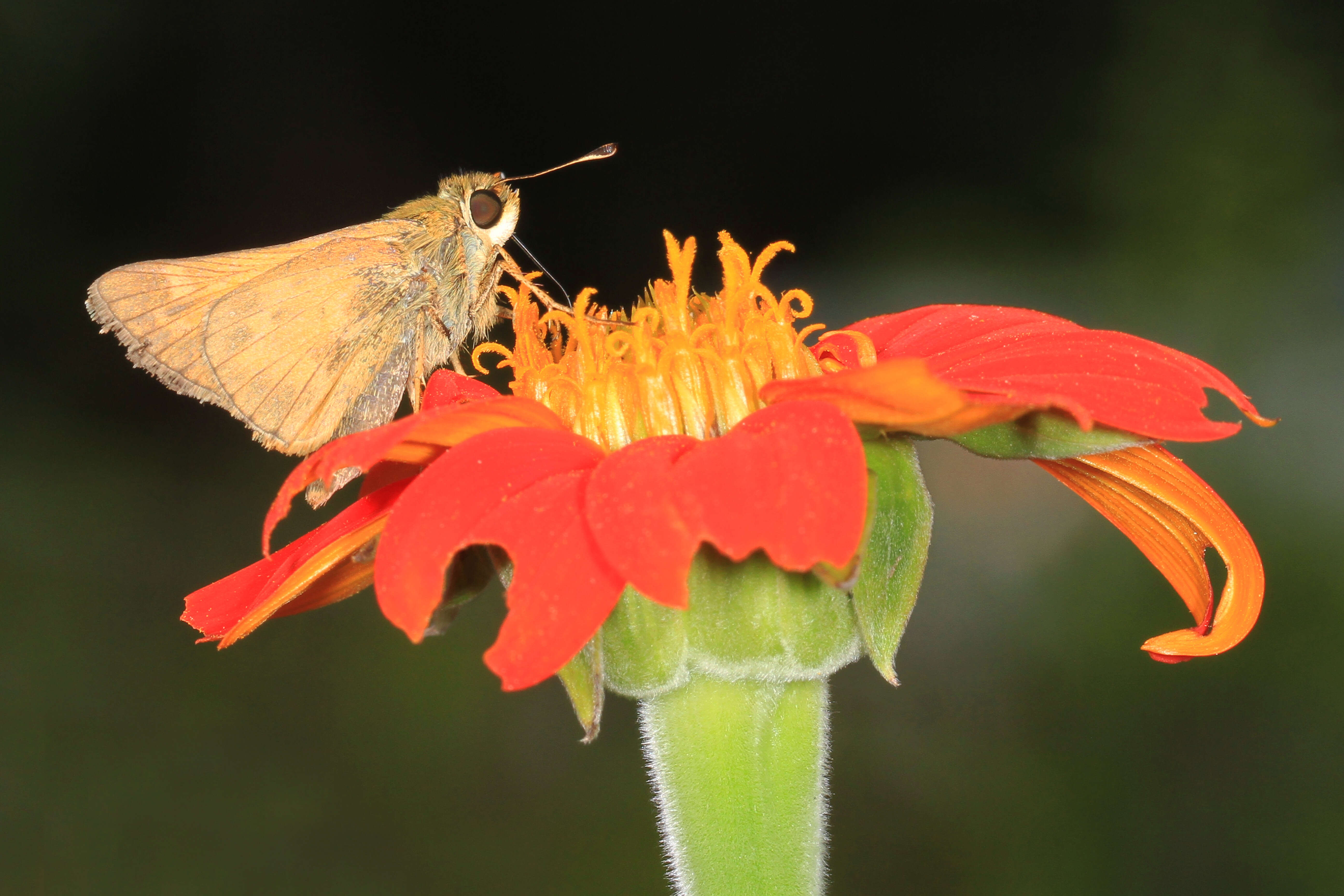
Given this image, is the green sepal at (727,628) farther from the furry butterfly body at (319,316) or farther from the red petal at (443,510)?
the furry butterfly body at (319,316)

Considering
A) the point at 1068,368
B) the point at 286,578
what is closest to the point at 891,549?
the point at 1068,368

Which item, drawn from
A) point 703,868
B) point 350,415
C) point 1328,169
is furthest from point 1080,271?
point 703,868

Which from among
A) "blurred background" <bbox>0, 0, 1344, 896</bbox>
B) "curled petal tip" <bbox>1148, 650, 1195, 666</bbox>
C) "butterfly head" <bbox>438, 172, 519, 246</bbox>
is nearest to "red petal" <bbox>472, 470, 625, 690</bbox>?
"curled petal tip" <bbox>1148, 650, 1195, 666</bbox>

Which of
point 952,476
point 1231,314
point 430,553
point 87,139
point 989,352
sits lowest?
point 430,553

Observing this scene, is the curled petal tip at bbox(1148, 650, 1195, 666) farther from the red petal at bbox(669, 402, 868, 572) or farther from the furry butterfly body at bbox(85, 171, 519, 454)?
the furry butterfly body at bbox(85, 171, 519, 454)

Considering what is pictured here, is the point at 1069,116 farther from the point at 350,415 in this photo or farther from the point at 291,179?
the point at 350,415
